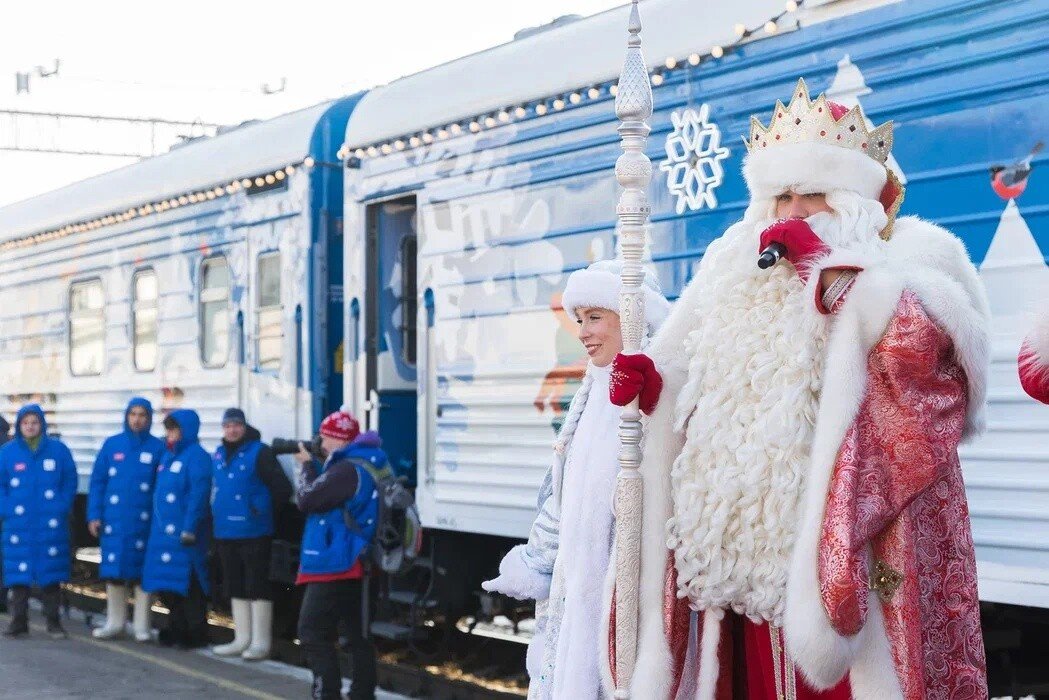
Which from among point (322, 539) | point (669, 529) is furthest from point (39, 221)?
point (669, 529)

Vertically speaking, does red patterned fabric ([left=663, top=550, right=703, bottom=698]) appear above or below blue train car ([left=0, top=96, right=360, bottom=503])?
below

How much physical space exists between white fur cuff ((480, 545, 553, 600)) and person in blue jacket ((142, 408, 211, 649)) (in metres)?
5.24

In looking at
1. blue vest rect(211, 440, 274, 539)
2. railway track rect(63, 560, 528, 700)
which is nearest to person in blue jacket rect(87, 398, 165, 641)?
railway track rect(63, 560, 528, 700)

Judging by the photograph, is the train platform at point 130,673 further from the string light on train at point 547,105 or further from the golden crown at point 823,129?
the golden crown at point 823,129

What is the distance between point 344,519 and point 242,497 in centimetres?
199

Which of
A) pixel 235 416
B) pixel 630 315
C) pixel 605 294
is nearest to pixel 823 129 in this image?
pixel 630 315

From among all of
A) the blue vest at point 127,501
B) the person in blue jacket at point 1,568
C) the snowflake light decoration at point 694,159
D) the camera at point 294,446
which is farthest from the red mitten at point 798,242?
the person in blue jacket at point 1,568

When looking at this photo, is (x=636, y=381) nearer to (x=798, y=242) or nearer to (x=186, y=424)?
(x=798, y=242)

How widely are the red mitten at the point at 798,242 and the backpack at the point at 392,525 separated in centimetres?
436

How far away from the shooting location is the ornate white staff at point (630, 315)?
341 centimetres

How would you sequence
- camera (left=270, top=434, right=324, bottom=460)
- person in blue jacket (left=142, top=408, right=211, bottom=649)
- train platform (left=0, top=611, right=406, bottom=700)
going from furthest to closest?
1. person in blue jacket (left=142, top=408, right=211, bottom=649)
2. camera (left=270, top=434, right=324, bottom=460)
3. train platform (left=0, top=611, right=406, bottom=700)

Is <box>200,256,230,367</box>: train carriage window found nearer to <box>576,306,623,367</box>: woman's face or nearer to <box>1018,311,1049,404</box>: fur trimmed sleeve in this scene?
<box>576,306,623,367</box>: woman's face

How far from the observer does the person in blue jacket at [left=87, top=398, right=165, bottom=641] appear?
32.3ft

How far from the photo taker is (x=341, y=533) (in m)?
7.18
